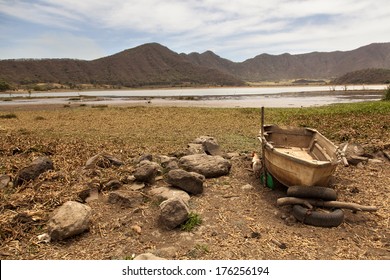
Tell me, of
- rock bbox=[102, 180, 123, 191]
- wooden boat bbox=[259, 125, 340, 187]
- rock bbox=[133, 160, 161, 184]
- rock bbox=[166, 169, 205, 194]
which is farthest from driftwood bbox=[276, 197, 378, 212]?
rock bbox=[102, 180, 123, 191]

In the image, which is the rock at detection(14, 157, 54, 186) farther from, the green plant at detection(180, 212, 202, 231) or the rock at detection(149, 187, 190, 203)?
the green plant at detection(180, 212, 202, 231)

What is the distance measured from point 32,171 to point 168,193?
13.5ft

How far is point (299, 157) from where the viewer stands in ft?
25.3

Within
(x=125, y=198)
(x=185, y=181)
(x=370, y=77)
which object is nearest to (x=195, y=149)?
(x=185, y=181)

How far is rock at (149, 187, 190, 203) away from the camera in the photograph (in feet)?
23.7

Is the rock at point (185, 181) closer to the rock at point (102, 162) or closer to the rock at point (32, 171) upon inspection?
the rock at point (102, 162)

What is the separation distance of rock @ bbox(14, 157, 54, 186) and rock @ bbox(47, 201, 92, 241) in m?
2.93

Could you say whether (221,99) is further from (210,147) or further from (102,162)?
(102,162)

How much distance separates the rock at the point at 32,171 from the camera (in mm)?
8109

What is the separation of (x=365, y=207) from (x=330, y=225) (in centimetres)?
108

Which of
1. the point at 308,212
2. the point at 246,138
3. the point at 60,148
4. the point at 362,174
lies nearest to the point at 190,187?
the point at 308,212

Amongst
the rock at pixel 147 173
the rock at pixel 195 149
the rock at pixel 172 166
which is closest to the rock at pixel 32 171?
the rock at pixel 147 173

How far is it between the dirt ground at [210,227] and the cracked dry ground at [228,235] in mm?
18
